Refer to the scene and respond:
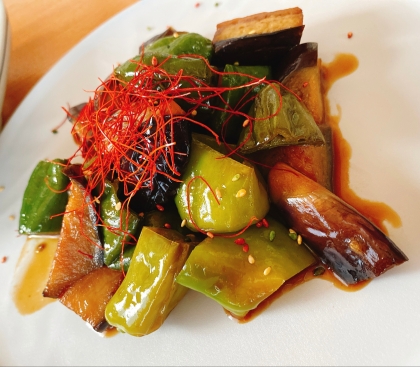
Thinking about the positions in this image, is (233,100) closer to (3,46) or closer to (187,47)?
(187,47)

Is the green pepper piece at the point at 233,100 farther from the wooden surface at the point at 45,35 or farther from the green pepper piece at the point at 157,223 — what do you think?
the wooden surface at the point at 45,35

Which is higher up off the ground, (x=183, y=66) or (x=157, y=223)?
(x=183, y=66)

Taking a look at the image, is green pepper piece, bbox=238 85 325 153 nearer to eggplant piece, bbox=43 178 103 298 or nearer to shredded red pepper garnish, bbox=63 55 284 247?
shredded red pepper garnish, bbox=63 55 284 247

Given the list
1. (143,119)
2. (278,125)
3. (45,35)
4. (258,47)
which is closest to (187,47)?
(258,47)

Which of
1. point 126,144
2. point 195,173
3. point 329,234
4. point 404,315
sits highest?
point 126,144

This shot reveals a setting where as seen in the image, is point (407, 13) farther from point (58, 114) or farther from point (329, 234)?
point (58, 114)

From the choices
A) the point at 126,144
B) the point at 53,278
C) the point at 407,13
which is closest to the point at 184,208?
the point at 126,144

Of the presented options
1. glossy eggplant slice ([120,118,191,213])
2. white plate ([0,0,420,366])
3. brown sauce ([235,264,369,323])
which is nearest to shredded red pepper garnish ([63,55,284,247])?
glossy eggplant slice ([120,118,191,213])
